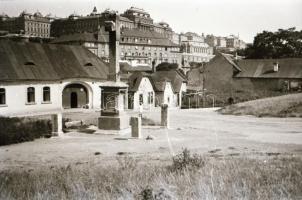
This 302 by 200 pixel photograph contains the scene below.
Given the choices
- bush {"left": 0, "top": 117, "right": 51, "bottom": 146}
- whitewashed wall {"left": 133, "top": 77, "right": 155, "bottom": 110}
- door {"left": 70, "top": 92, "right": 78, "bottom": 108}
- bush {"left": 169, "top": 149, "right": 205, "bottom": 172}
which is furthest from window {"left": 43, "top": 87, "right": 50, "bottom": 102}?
bush {"left": 169, "top": 149, "right": 205, "bottom": 172}

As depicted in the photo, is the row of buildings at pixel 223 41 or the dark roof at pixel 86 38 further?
the row of buildings at pixel 223 41

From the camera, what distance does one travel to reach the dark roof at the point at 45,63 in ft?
89.8

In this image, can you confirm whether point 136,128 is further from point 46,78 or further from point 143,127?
point 46,78

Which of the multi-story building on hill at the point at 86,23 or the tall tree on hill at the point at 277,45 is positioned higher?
the multi-story building on hill at the point at 86,23

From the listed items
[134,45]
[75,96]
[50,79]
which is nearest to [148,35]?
[134,45]

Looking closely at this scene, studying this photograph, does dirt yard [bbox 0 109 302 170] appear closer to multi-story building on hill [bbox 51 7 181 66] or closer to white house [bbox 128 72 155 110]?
white house [bbox 128 72 155 110]

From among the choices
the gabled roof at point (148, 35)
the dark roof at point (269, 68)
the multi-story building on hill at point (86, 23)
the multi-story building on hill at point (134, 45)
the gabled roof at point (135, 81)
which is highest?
the multi-story building on hill at point (86, 23)

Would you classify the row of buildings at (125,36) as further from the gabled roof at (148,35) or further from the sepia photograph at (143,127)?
the sepia photograph at (143,127)

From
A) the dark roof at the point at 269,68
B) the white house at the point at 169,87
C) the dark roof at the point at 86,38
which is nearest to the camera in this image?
the white house at the point at 169,87

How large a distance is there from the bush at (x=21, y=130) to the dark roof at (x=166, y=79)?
2397cm

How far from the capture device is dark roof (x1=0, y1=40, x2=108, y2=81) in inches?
1077

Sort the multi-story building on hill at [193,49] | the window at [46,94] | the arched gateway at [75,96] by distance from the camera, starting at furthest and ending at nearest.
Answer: the multi-story building on hill at [193,49] < the arched gateway at [75,96] < the window at [46,94]

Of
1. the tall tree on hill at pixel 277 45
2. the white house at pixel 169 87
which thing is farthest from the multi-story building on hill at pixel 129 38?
the tall tree on hill at pixel 277 45

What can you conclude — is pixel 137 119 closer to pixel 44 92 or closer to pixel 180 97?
pixel 44 92
